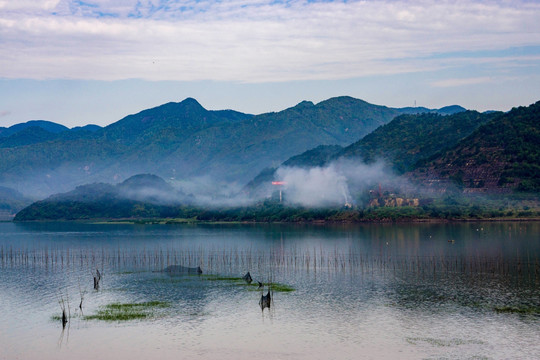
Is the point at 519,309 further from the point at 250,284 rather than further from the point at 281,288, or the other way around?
the point at 250,284

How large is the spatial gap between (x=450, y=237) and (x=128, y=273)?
91546mm

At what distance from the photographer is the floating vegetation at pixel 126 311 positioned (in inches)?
2582

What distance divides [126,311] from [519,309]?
4059cm

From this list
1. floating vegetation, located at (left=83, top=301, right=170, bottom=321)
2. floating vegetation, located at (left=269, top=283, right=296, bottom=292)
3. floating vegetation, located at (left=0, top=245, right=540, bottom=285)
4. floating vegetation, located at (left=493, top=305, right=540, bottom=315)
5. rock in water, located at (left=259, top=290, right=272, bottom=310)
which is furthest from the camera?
floating vegetation, located at (left=0, top=245, right=540, bottom=285)

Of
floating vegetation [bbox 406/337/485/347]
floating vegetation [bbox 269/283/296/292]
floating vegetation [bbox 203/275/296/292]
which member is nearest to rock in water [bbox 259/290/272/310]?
floating vegetation [bbox 203/275/296/292]

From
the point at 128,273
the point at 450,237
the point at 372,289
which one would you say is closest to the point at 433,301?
the point at 372,289

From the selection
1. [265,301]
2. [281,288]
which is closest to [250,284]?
[281,288]

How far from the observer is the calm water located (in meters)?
53.4

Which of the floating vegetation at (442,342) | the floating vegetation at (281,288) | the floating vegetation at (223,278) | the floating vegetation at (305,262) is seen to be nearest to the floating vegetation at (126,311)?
the floating vegetation at (281,288)

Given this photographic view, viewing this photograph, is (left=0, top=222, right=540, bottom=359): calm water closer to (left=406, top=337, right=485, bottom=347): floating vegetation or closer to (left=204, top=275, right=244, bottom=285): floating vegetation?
(left=406, top=337, right=485, bottom=347): floating vegetation

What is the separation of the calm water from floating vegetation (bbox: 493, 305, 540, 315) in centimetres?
19

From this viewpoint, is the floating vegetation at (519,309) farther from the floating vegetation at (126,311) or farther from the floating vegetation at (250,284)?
the floating vegetation at (126,311)

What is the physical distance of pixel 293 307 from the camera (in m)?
69.8

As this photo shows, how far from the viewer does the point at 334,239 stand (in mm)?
171250
